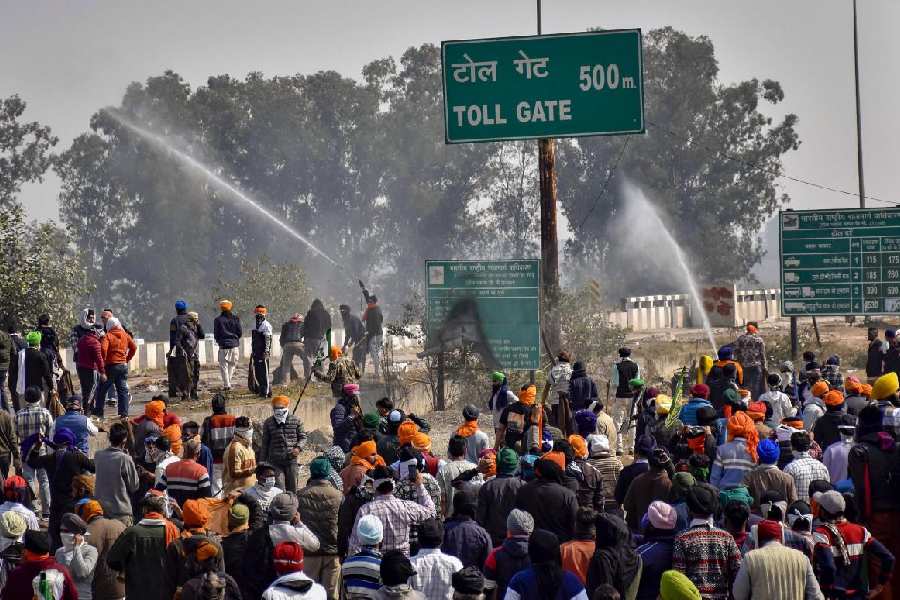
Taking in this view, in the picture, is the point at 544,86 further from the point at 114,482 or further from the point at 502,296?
the point at 114,482

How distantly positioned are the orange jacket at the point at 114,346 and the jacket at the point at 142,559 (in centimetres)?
1060

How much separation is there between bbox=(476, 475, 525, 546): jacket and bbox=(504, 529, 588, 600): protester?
2.56m

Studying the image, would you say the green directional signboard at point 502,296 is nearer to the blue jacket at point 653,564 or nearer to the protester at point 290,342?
the protester at point 290,342

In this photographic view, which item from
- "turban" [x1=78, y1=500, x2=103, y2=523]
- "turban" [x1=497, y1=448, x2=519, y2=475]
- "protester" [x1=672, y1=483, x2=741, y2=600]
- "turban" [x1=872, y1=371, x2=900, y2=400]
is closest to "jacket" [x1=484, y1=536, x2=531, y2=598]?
"protester" [x1=672, y1=483, x2=741, y2=600]

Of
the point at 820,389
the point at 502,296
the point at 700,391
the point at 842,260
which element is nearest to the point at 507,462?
the point at 700,391

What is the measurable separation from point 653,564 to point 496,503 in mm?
2052

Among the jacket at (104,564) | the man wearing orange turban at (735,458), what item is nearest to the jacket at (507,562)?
the jacket at (104,564)

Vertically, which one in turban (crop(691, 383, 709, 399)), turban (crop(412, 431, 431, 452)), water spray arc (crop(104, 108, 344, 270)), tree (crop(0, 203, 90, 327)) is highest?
water spray arc (crop(104, 108, 344, 270))

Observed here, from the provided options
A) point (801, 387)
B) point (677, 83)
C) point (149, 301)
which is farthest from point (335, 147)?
point (801, 387)

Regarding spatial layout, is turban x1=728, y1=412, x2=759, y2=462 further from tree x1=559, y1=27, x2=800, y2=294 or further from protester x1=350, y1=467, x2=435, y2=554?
tree x1=559, y1=27, x2=800, y2=294

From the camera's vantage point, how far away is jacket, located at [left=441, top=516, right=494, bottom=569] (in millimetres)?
9359

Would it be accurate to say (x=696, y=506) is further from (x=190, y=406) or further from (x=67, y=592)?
(x=190, y=406)

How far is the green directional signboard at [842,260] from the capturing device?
28.8 m

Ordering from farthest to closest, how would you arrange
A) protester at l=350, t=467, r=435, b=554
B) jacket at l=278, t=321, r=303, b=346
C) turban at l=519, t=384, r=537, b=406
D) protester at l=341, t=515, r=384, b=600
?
jacket at l=278, t=321, r=303, b=346 → turban at l=519, t=384, r=537, b=406 → protester at l=350, t=467, r=435, b=554 → protester at l=341, t=515, r=384, b=600
